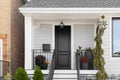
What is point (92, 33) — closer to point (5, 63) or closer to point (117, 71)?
point (117, 71)

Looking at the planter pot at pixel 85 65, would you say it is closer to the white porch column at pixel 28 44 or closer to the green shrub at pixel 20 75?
the white porch column at pixel 28 44

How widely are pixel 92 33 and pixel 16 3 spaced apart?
4593 mm

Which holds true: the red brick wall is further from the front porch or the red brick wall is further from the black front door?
the black front door

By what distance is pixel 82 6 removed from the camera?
22.8 meters

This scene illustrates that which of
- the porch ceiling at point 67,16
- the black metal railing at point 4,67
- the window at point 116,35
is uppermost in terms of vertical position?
the porch ceiling at point 67,16

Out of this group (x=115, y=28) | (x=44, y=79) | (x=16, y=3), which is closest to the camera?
(x=44, y=79)

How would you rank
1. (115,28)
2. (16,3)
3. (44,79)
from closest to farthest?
(44,79) < (115,28) < (16,3)

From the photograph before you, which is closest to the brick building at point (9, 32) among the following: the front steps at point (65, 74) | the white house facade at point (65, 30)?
the white house facade at point (65, 30)

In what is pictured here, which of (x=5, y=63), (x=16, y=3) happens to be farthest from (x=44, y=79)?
(x=16, y=3)

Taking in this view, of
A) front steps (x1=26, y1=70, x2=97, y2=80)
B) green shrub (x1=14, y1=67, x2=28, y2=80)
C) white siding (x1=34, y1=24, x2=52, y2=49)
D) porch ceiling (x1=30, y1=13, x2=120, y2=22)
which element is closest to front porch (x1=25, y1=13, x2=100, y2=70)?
white siding (x1=34, y1=24, x2=52, y2=49)

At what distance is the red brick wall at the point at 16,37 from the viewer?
23844 mm

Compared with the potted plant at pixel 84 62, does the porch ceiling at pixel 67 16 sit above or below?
above

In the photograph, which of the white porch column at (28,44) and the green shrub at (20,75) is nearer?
the green shrub at (20,75)

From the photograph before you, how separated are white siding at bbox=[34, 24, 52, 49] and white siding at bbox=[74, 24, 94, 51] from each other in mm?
1469
